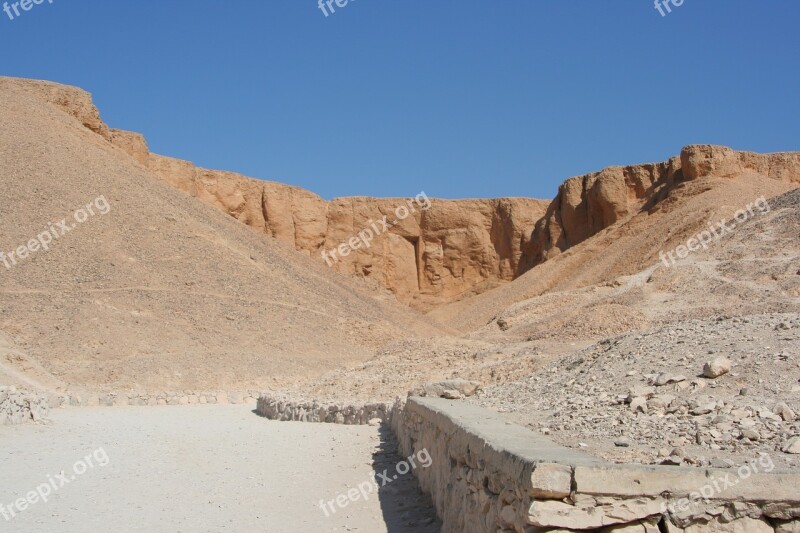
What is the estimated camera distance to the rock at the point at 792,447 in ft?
16.8

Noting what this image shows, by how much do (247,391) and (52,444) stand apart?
417 inches

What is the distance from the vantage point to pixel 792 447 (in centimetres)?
515

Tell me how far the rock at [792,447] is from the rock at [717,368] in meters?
1.96

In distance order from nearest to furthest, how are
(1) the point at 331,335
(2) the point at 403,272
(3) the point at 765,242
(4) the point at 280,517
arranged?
(4) the point at 280,517 < (3) the point at 765,242 < (1) the point at 331,335 < (2) the point at 403,272

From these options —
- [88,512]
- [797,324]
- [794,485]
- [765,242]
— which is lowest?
[88,512]

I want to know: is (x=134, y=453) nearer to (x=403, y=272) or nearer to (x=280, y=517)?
(x=280, y=517)

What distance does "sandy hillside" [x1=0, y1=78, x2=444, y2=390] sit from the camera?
23672 millimetres

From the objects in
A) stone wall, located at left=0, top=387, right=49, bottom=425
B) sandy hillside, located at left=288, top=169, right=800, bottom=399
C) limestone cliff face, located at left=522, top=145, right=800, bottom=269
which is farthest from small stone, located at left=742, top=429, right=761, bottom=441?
limestone cliff face, located at left=522, top=145, right=800, bottom=269

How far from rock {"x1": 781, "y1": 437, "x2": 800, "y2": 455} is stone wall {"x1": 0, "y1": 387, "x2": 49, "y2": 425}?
12356 mm

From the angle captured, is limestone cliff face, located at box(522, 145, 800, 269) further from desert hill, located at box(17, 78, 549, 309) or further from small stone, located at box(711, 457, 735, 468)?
small stone, located at box(711, 457, 735, 468)

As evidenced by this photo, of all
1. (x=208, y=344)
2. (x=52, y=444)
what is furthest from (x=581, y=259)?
(x=52, y=444)

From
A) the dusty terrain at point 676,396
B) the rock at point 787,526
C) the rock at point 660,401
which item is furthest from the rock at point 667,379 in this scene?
the rock at point 787,526

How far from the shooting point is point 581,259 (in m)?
43.9

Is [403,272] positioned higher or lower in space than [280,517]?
higher
